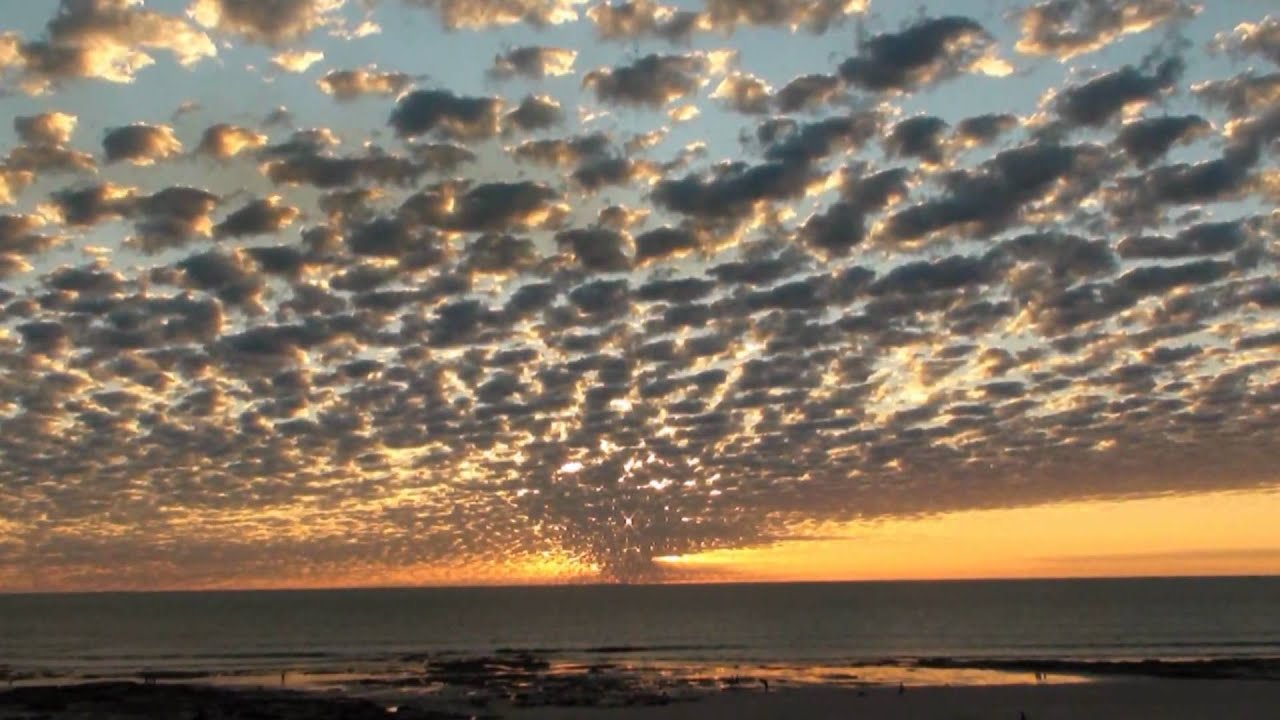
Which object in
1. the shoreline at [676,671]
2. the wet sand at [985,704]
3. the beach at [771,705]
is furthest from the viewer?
the shoreline at [676,671]

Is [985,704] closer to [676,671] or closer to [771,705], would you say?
[771,705]

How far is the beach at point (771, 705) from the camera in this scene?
5509cm

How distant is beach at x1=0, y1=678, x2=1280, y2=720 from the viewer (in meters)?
55.1

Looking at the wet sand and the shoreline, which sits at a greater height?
the shoreline

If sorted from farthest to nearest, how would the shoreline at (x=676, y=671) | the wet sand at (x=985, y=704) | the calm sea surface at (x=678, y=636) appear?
the calm sea surface at (x=678, y=636) → the shoreline at (x=676, y=671) → the wet sand at (x=985, y=704)

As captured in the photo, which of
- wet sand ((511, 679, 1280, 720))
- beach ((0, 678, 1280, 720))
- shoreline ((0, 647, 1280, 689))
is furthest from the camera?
shoreline ((0, 647, 1280, 689))

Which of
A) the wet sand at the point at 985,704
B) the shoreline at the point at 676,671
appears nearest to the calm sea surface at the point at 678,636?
the shoreline at the point at 676,671

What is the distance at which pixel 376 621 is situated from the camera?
599ft

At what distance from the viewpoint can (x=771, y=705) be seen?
2322 inches

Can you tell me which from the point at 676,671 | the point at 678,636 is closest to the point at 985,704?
the point at 676,671

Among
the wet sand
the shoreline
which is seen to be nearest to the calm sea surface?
the shoreline

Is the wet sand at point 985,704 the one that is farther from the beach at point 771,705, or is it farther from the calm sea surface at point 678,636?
the calm sea surface at point 678,636

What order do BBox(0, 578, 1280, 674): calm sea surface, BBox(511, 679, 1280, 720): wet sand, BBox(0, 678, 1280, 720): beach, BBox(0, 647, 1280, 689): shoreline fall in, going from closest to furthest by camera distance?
BBox(511, 679, 1280, 720): wet sand, BBox(0, 678, 1280, 720): beach, BBox(0, 647, 1280, 689): shoreline, BBox(0, 578, 1280, 674): calm sea surface

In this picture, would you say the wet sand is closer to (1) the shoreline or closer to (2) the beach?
(2) the beach
